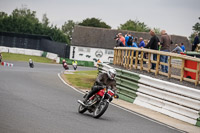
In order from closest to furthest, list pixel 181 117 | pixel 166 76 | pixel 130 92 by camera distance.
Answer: pixel 181 117 → pixel 166 76 → pixel 130 92

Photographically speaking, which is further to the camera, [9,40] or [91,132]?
[9,40]

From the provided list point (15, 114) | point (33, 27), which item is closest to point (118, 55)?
point (15, 114)

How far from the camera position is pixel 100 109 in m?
12.6

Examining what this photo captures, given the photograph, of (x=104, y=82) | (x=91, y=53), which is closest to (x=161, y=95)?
(x=104, y=82)

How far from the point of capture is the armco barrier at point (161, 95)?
14.2 metres

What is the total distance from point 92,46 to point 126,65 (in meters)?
A: 68.0

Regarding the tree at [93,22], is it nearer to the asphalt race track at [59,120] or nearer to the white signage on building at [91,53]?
the white signage on building at [91,53]

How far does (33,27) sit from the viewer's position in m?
103

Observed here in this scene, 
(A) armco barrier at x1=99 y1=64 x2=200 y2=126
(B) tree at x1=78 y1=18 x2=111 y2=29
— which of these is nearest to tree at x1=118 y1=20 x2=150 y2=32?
(B) tree at x1=78 y1=18 x2=111 y2=29

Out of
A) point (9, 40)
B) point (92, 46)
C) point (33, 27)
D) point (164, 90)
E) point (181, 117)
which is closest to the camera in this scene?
point (181, 117)

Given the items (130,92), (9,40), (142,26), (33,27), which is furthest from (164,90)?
(142,26)

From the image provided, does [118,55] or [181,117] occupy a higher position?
[118,55]

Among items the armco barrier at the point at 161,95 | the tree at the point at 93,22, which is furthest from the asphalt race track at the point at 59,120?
the tree at the point at 93,22

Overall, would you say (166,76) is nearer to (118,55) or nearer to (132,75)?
(132,75)
